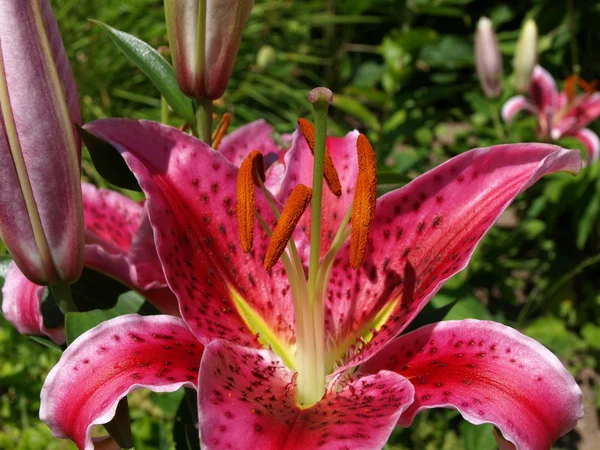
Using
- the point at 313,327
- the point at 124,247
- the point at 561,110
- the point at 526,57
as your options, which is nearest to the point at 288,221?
the point at 313,327

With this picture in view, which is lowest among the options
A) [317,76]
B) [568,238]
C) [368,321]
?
[568,238]

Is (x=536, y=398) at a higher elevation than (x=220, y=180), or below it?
below

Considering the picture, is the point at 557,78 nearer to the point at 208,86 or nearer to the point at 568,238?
the point at 568,238

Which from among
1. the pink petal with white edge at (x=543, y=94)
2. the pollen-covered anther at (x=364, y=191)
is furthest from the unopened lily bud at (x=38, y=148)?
the pink petal with white edge at (x=543, y=94)

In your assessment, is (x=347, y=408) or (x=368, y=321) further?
(x=368, y=321)

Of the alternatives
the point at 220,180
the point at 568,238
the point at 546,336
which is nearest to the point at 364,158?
the point at 220,180

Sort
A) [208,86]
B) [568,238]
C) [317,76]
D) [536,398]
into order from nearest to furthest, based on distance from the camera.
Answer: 1. [536,398]
2. [208,86]
3. [568,238]
4. [317,76]

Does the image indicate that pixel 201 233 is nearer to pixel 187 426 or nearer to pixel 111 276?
pixel 111 276

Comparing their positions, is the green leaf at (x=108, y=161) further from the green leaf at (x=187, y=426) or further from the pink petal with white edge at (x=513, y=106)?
the pink petal with white edge at (x=513, y=106)
